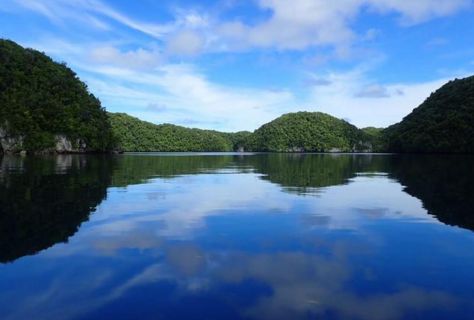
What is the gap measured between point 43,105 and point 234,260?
155 m

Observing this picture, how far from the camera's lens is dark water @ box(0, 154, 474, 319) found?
8125 millimetres

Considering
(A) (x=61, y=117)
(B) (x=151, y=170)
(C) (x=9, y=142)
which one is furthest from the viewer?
(A) (x=61, y=117)

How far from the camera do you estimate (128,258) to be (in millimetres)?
11492

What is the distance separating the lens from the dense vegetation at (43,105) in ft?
441

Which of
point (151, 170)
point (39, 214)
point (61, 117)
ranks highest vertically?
point (61, 117)

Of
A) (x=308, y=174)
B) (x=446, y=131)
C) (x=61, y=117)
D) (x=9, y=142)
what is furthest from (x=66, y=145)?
(x=446, y=131)

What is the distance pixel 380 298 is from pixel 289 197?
16386mm

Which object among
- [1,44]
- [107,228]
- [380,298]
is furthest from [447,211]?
[1,44]

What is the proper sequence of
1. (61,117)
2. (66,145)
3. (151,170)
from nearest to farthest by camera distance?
(151,170)
(66,145)
(61,117)

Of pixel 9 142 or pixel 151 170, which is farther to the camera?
pixel 9 142

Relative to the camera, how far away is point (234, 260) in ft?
37.1

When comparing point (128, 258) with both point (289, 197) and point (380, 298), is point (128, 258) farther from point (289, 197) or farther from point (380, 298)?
point (289, 197)

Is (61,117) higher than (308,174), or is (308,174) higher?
(61,117)

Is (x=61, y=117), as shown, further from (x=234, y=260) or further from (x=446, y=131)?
(x=234, y=260)
